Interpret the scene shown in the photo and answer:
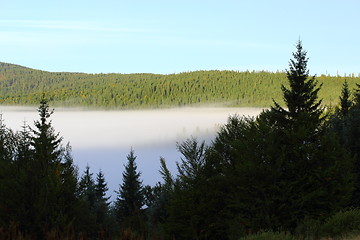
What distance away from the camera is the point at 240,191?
1244 inches

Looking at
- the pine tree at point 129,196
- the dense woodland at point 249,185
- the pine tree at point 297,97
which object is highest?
the pine tree at point 297,97

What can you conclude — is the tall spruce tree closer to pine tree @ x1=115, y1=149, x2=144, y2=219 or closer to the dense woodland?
the dense woodland

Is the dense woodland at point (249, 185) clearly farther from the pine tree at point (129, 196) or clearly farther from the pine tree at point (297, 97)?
the pine tree at point (129, 196)

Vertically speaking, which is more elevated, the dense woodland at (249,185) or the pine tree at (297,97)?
the pine tree at (297,97)

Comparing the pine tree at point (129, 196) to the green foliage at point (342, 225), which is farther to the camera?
the pine tree at point (129, 196)

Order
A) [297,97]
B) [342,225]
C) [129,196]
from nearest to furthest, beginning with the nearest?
[342,225] → [297,97] → [129,196]

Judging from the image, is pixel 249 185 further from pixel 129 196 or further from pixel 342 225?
pixel 129 196

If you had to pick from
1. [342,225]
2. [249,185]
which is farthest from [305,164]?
[342,225]

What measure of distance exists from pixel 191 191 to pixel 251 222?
6.95m

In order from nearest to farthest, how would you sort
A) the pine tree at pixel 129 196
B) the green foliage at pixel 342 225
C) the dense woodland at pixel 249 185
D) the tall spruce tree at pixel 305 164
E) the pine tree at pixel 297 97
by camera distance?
the green foliage at pixel 342 225, the dense woodland at pixel 249 185, the tall spruce tree at pixel 305 164, the pine tree at pixel 297 97, the pine tree at pixel 129 196

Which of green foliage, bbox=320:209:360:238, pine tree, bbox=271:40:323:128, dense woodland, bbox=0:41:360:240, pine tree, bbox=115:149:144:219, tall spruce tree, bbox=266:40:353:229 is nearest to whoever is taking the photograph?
green foliage, bbox=320:209:360:238

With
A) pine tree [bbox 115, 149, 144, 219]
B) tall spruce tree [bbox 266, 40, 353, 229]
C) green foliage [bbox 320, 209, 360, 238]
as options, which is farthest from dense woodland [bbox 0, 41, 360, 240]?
pine tree [bbox 115, 149, 144, 219]

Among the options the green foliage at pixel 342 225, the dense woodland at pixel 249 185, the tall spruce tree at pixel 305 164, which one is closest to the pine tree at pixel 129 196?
the dense woodland at pixel 249 185

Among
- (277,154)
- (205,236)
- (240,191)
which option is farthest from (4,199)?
(277,154)
